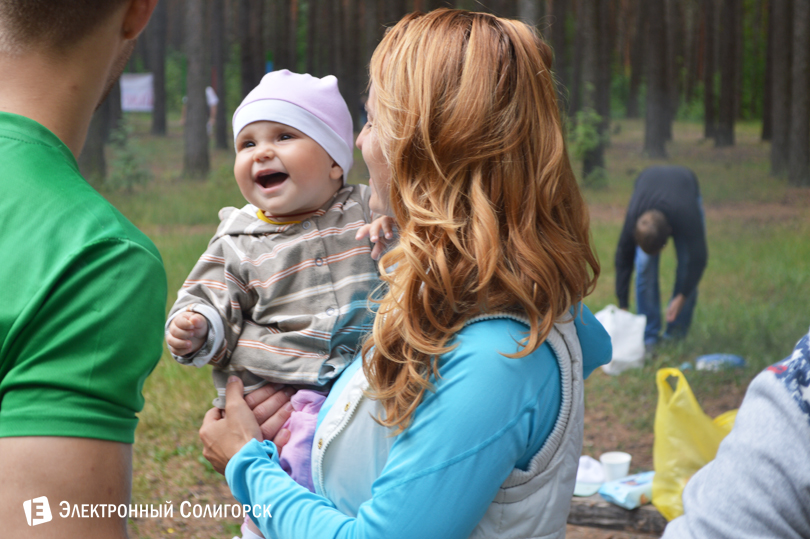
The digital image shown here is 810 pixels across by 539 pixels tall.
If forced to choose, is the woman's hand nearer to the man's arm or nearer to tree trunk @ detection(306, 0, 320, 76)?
the man's arm

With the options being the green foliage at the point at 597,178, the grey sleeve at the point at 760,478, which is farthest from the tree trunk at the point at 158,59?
the grey sleeve at the point at 760,478

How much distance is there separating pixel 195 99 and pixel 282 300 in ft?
14.5

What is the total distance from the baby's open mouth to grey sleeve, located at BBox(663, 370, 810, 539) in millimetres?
1306

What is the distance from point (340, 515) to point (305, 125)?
1023mm

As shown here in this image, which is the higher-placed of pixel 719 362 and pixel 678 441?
pixel 678 441

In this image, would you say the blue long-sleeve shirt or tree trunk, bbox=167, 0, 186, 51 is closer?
the blue long-sleeve shirt

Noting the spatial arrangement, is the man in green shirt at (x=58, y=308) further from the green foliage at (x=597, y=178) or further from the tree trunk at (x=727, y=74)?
the tree trunk at (x=727, y=74)

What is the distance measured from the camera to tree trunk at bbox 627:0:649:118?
5109 mm

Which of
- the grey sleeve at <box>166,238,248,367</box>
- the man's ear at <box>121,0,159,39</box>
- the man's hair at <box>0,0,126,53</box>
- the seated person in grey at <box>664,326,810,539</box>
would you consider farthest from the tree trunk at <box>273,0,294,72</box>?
the seated person in grey at <box>664,326,810,539</box>

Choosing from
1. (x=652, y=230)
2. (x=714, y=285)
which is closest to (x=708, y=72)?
(x=652, y=230)

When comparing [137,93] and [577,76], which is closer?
[577,76]

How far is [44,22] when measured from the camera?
1.10m

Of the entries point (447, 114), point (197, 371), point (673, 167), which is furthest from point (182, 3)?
point (447, 114)

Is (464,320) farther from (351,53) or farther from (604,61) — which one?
(604,61)
